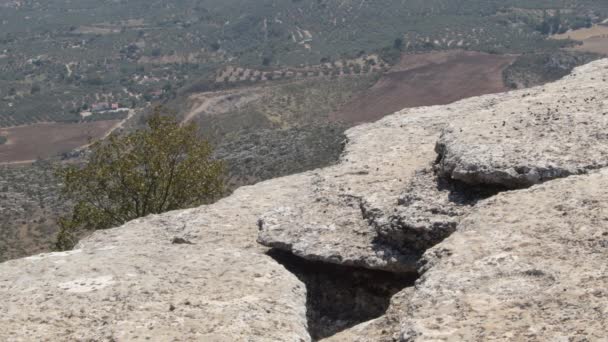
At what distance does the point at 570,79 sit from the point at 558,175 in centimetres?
798

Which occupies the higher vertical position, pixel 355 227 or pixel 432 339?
pixel 432 339

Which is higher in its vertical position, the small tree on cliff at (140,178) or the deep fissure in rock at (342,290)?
the deep fissure in rock at (342,290)

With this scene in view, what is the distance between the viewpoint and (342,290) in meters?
15.5

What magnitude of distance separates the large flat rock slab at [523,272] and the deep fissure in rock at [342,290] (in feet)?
11.0

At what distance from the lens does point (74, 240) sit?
3331 centimetres

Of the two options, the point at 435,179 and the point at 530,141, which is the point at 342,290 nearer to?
the point at 435,179

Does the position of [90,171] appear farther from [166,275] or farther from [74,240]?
[166,275]

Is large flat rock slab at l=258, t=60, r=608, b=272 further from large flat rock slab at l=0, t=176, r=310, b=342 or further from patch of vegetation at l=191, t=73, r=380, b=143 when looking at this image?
patch of vegetation at l=191, t=73, r=380, b=143

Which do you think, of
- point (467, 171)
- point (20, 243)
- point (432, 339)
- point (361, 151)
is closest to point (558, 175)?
point (467, 171)

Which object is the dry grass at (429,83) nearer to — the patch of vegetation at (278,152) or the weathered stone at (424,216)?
the patch of vegetation at (278,152)

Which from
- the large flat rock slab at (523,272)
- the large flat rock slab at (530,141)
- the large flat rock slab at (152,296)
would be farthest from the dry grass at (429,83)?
the large flat rock slab at (523,272)

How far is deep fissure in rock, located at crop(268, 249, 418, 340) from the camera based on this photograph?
15164 millimetres

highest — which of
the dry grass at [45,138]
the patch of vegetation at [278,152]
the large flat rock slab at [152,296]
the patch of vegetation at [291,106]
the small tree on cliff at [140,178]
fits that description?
the large flat rock slab at [152,296]

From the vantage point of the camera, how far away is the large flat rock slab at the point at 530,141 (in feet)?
44.9
